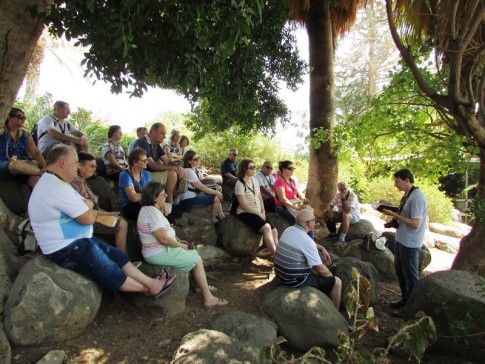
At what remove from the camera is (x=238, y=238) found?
562cm

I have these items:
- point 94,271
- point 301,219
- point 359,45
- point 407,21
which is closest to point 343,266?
point 301,219

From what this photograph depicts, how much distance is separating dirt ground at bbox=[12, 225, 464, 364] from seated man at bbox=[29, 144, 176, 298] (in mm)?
467

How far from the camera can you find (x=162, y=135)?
5.88m

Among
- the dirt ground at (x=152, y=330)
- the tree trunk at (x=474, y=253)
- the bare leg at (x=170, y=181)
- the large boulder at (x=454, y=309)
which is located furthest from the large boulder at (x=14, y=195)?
Answer: the tree trunk at (x=474, y=253)

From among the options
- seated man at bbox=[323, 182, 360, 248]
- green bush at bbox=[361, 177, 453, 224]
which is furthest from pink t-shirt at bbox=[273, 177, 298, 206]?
green bush at bbox=[361, 177, 453, 224]

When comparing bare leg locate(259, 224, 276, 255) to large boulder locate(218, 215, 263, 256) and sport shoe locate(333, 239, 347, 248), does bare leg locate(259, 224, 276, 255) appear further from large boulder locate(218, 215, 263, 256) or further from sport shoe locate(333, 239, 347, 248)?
sport shoe locate(333, 239, 347, 248)

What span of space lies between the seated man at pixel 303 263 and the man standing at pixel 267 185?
8.54 feet

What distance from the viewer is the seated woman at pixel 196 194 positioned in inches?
240

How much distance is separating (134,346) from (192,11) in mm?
3397

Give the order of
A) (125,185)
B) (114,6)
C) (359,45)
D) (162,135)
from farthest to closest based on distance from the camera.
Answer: (359,45)
(162,135)
(125,185)
(114,6)

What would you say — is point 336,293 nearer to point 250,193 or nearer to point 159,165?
point 250,193

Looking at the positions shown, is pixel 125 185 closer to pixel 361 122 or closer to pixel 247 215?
pixel 247 215

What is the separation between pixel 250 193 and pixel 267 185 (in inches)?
62.9

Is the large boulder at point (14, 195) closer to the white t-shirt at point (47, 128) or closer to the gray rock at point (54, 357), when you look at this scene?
the white t-shirt at point (47, 128)
